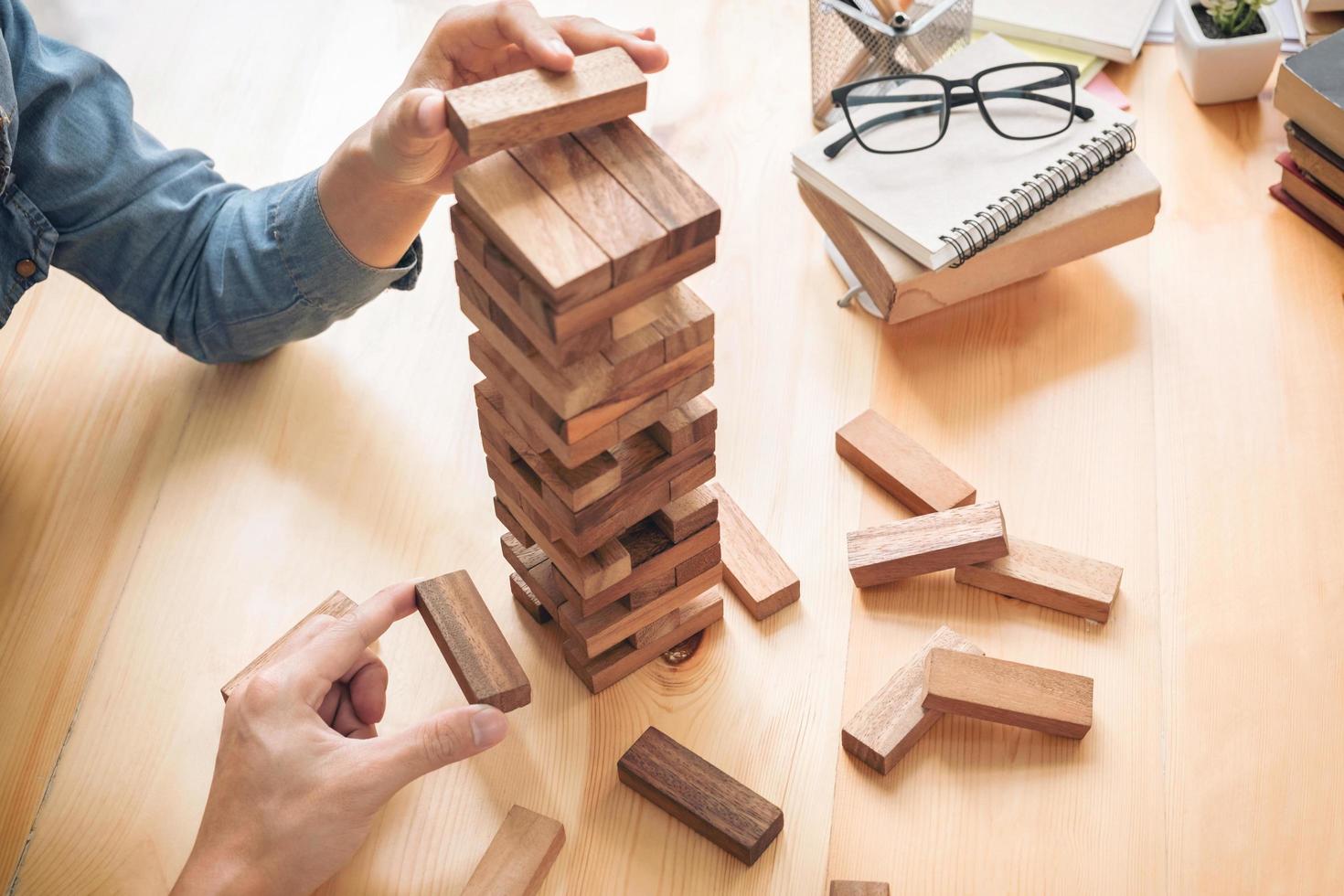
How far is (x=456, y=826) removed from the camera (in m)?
1.05

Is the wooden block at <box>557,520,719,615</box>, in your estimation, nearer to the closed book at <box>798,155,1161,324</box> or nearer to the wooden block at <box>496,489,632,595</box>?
the wooden block at <box>496,489,632,595</box>

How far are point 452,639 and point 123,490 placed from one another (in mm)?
415

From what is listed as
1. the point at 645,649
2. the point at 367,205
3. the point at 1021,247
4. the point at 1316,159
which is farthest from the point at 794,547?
the point at 1316,159

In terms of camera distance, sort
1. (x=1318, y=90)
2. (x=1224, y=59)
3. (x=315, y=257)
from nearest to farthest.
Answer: (x=315, y=257)
(x=1318, y=90)
(x=1224, y=59)

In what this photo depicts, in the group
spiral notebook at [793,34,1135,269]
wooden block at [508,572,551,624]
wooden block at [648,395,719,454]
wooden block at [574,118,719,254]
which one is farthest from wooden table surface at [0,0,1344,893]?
wooden block at [574,118,719,254]

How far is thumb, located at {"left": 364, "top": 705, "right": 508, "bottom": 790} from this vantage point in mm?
969

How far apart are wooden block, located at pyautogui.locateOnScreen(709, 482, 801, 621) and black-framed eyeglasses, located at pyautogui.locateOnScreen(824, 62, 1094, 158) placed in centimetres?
42

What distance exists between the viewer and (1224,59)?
147 centimetres

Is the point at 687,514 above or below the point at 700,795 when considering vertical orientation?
above

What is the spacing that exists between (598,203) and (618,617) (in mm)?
394

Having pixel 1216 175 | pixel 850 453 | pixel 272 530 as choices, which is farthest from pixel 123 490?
pixel 1216 175

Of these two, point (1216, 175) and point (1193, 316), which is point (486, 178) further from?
point (1216, 175)

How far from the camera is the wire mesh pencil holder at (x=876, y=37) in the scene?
1416 millimetres

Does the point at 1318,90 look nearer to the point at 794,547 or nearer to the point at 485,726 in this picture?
the point at 794,547
